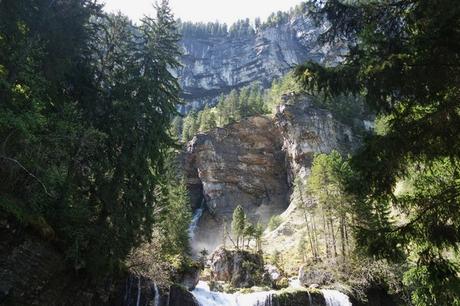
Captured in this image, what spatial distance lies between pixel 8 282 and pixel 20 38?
7.98 meters

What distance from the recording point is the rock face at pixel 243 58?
133000 mm

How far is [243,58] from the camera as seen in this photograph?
140250mm

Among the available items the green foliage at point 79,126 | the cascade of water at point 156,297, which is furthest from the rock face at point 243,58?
the cascade of water at point 156,297

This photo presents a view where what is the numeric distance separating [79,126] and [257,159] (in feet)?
196

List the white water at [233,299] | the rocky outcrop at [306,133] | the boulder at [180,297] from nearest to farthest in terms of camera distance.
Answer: the boulder at [180,297], the white water at [233,299], the rocky outcrop at [306,133]

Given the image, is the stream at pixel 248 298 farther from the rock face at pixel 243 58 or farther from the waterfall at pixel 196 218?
the rock face at pixel 243 58

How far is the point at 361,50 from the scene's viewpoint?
8.11 metres

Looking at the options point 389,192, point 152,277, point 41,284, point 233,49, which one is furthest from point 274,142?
point 233,49

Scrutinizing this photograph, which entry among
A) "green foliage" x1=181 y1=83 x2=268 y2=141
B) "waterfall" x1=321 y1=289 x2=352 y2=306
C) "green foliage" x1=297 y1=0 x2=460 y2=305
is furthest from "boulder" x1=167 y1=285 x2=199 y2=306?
"green foliage" x1=181 y1=83 x2=268 y2=141

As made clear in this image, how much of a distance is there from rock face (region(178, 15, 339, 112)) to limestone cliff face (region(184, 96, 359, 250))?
57463mm

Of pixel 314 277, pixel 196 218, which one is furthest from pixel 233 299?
pixel 196 218

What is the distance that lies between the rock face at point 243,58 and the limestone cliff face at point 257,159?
57463mm

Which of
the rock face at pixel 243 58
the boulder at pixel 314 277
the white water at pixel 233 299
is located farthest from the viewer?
the rock face at pixel 243 58

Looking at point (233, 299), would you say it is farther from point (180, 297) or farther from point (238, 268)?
point (238, 268)
